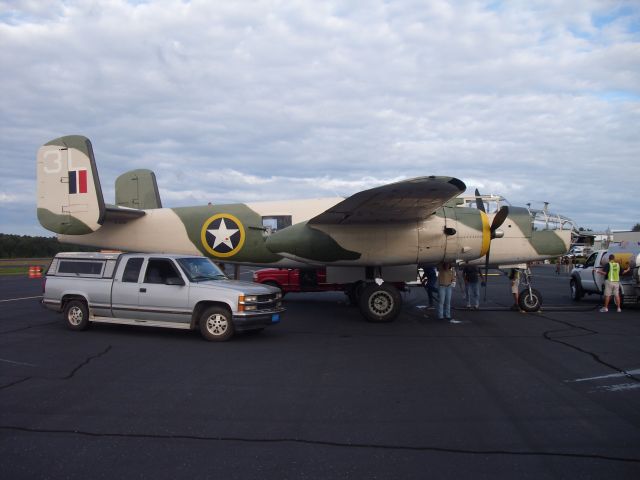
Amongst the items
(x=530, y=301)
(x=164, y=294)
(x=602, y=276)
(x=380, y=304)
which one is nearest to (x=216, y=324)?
(x=164, y=294)

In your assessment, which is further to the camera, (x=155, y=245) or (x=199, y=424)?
(x=155, y=245)

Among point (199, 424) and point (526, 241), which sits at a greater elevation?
point (526, 241)

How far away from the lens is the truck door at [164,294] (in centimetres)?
988

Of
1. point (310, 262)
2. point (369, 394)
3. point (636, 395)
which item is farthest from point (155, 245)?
point (636, 395)

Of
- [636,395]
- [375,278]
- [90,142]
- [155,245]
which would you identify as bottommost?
[636,395]

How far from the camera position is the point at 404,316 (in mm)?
14117

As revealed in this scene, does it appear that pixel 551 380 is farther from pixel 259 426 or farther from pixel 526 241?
pixel 526 241

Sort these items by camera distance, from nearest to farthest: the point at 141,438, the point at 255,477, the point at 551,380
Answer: the point at 255,477 → the point at 141,438 → the point at 551,380

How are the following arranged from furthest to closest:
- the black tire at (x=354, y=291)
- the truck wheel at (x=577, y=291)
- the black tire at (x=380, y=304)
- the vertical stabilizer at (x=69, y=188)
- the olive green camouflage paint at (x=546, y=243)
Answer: the truck wheel at (x=577, y=291) → the black tire at (x=354, y=291) → the olive green camouflage paint at (x=546, y=243) → the vertical stabilizer at (x=69, y=188) → the black tire at (x=380, y=304)

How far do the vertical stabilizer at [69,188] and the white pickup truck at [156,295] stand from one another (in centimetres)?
209

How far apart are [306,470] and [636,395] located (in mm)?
4551

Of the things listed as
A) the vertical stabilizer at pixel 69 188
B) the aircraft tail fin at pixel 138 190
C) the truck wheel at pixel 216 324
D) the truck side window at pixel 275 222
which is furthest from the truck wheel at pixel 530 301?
the aircraft tail fin at pixel 138 190

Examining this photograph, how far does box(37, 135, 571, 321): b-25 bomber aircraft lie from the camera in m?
12.7

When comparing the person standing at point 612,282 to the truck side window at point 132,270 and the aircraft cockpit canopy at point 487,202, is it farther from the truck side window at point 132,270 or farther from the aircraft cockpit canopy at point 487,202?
the truck side window at point 132,270
